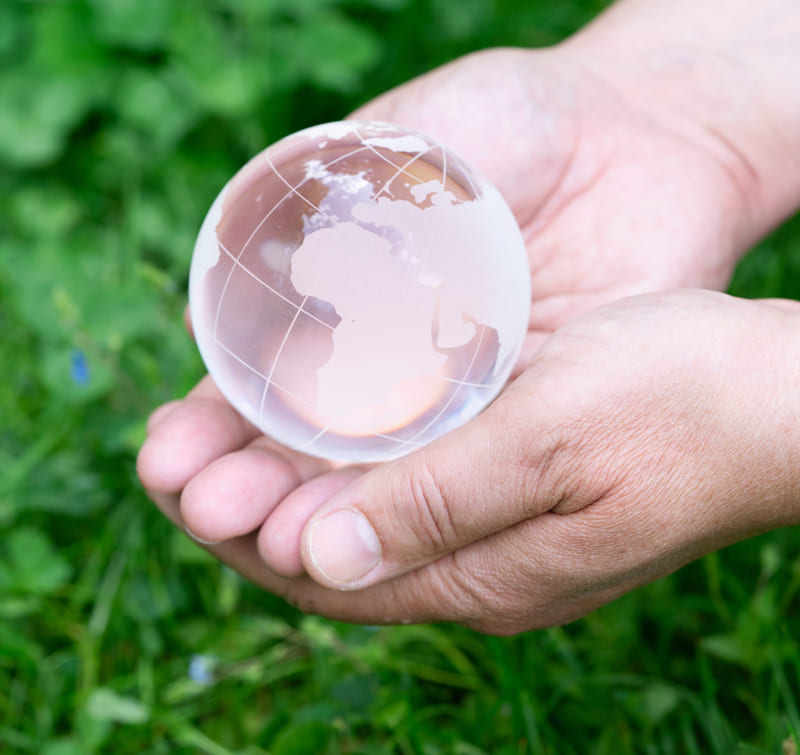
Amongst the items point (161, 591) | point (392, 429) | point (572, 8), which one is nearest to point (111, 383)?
point (161, 591)

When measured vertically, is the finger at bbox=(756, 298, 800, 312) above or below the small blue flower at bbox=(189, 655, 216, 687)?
above

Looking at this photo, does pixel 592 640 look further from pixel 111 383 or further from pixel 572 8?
pixel 572 8

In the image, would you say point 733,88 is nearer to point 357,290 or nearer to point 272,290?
point 357,290

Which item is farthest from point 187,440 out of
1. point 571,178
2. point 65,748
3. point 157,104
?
point 157,104

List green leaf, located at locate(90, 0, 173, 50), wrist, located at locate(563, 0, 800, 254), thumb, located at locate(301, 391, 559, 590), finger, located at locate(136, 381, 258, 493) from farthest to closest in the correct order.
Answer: green leaf, located at locate(90, 0, 173, 50), wrist, located at locate(563, 0, 800, 254), finger, located at locate(136, 381, 258, 493), thumb, located at locate(301, 391, 559, 590)

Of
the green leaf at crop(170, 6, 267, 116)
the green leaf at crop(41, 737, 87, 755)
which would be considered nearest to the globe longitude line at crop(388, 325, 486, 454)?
the green leaf at crop(41, 737, 87, 755)

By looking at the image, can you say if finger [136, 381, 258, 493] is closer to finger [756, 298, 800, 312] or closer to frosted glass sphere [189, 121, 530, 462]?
frosted glass sphere [189, 121, 530, 462]
